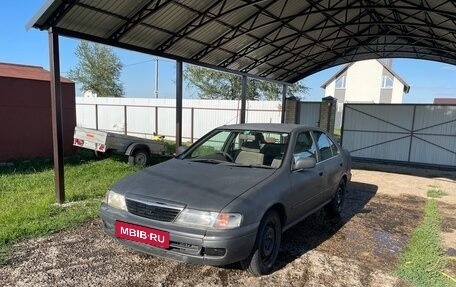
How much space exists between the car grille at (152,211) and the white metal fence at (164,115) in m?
13.2

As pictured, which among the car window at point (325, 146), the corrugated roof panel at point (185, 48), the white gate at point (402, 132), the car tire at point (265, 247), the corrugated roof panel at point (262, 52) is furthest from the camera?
the white gate at point (402, 132)

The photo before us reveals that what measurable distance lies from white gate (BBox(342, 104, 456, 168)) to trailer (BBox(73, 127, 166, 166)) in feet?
30.7

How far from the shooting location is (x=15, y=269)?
12.1ft

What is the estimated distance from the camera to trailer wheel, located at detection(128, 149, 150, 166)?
32.9 feet

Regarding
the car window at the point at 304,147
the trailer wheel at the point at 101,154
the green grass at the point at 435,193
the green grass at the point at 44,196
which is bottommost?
the green grass at the point at 435,193

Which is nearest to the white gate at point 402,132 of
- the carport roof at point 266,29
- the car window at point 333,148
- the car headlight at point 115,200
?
the carport roof at point 266,29

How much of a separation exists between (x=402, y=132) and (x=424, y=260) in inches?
438

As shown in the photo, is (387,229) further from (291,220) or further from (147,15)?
(147,15)

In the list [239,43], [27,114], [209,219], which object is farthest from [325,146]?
[27,114]

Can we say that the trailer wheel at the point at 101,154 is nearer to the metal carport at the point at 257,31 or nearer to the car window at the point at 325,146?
the metal carport at the point at 257,31

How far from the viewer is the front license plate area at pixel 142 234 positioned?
3244mm

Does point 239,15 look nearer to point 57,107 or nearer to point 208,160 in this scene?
point 57,107

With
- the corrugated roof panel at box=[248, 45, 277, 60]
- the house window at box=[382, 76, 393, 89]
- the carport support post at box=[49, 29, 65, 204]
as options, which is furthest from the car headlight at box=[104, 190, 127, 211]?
the house window at box=[382, 76, 393, 89]

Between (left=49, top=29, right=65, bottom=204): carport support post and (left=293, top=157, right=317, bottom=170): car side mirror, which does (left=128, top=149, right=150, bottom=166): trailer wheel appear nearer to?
(left=49, top=29, right=65, bottom=204): carport support post
